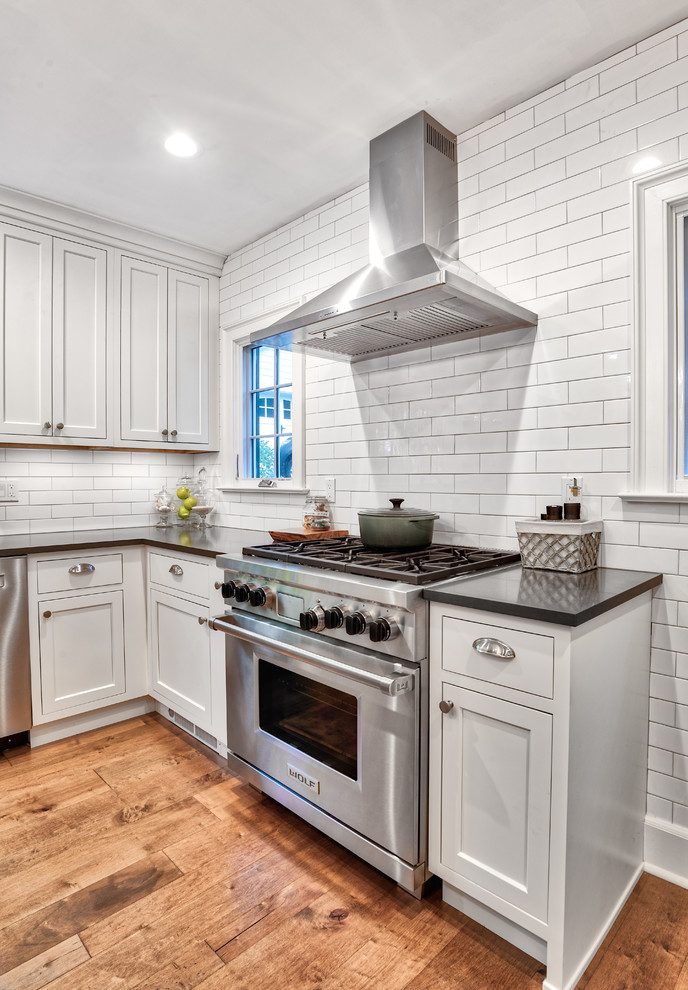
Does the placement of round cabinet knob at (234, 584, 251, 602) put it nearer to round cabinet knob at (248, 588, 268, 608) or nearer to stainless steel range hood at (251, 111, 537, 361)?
round cabinet knob at (248, 588, 268, 608)

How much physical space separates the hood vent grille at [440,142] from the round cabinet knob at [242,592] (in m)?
Answer: 1.82

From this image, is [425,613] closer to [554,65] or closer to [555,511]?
[555,511]

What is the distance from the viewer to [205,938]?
4.91ft

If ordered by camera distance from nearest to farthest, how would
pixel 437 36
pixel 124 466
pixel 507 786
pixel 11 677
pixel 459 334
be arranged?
pixel 507 786 < pixel 437 36 < pixel 459 334 < pixel 11 677 < pixel 124 466

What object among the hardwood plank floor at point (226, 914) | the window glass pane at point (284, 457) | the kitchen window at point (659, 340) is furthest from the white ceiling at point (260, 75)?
the hardwood plank floor at point (226, 914)

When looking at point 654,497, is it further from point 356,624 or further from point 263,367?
point 263,367

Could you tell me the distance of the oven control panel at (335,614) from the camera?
1539mm

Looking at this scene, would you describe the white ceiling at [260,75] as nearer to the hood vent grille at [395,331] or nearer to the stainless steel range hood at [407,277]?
the stainless steel range hood at [407,277]

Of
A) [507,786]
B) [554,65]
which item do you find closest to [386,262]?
[554,65]

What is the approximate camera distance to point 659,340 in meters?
1.74

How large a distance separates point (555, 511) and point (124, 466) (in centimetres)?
267

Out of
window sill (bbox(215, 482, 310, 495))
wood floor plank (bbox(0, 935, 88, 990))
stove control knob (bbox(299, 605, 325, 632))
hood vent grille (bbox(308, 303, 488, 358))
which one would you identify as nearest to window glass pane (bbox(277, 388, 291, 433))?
window sill (bbox(215, 482, 310, 495))

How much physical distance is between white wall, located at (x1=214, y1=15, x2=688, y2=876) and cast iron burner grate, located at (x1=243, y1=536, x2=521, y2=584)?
22 cm

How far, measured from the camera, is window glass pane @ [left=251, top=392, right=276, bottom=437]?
11.1ft
